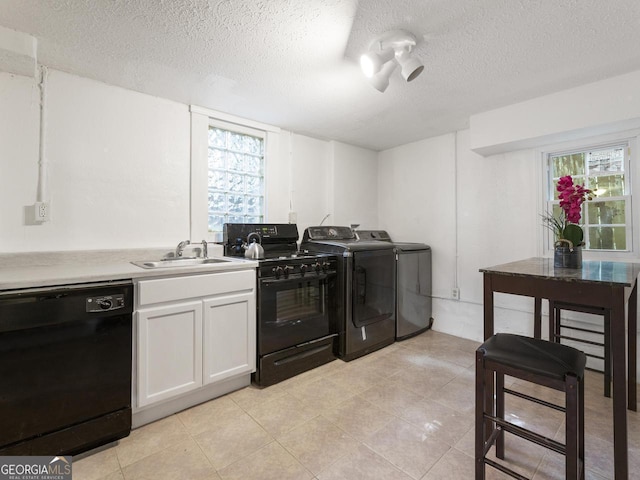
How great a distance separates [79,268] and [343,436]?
195 cm

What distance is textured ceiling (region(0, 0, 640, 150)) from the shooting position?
5.11 ft

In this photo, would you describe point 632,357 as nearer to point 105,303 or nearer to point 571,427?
point 571,427

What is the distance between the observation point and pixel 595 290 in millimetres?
1385

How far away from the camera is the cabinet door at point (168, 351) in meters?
1.78

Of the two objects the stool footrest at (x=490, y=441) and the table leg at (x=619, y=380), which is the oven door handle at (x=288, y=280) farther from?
the table leg at (x=619, y=380)

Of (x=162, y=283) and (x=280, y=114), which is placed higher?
(x=280, y=114)

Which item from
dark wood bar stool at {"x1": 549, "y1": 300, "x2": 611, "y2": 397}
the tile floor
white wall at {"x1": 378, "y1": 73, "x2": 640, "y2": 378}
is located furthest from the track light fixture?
the tile floor

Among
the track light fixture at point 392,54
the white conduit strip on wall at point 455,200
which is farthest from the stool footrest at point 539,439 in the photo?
the white conduit strip on wall at point 455,200

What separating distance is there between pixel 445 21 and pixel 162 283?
2255mm

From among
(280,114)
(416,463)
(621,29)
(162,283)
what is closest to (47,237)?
(162,283)

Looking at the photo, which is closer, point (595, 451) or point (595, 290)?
point (595, 290)

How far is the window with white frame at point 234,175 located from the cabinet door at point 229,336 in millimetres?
988

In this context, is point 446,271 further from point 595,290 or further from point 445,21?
point 445,21

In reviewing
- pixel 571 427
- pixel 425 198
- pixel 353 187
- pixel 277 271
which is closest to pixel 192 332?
pixel 277 271
